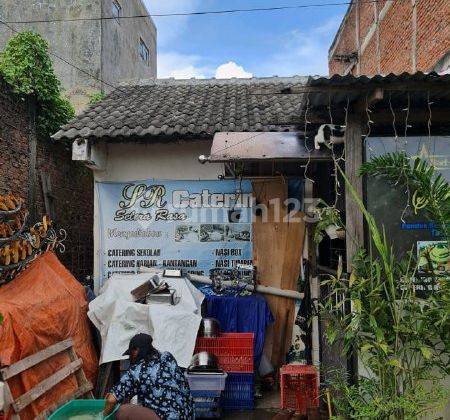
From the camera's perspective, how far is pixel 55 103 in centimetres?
1045

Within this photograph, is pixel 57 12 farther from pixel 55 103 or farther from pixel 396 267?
pixel 396 267

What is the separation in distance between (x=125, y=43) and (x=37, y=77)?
10525 millimetres

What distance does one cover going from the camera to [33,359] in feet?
20.2

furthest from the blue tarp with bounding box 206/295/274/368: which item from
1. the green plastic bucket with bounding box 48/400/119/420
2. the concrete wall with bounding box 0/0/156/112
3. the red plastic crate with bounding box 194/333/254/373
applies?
the concrete wall with bounding box 0/0/156/112

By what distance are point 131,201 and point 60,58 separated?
384 inches

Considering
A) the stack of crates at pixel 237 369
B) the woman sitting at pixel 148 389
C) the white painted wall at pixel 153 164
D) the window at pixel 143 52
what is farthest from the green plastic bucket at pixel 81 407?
the window at pixel 143 52

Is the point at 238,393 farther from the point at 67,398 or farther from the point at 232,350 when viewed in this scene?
the point at 67,398

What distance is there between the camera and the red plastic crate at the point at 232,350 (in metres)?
7.61

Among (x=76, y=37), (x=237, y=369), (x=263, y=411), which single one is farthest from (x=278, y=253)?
(x=76, y=37)

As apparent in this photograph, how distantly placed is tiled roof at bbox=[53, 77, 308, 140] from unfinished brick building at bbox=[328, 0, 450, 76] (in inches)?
109

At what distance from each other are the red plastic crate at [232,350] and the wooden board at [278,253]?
4.69 ft

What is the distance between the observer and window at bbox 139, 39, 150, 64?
22.3 m

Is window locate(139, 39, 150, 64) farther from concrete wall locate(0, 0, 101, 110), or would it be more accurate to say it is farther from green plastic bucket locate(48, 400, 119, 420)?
green plastic bucket locate(48, 400, 119, 420)

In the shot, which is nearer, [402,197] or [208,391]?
[402,197]
